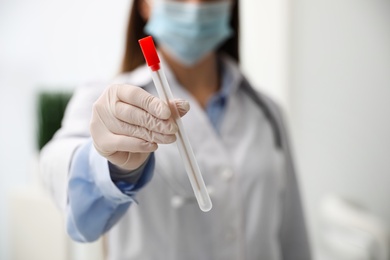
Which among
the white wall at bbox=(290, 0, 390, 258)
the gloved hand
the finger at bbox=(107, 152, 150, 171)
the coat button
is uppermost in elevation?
the gloved hand

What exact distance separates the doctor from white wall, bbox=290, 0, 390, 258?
41cm

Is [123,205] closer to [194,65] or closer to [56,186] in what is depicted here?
[56,186]

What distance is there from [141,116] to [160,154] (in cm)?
19

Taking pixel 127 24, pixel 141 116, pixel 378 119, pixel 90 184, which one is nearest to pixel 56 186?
pixel 90 184

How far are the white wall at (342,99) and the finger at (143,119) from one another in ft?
2.74

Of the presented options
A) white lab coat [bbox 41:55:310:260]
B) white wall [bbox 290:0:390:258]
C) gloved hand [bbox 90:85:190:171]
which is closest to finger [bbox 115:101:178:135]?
gloved hand [bbox 90:85:190:171]

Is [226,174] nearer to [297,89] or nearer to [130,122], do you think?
[130,122]

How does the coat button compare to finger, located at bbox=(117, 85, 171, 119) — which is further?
the coat button

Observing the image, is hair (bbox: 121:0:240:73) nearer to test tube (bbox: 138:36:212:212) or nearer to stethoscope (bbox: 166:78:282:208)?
stethoscope (bbox: 166:78:282:208)

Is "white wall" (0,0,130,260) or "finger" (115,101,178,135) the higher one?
"finger" (115,101,178,135)

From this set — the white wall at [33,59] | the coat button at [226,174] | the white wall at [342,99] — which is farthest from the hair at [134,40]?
the white wall at [33,59]

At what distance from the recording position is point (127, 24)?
2.39ft

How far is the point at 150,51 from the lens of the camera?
1.24 feet

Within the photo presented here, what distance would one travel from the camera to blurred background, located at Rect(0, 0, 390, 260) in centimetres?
109
